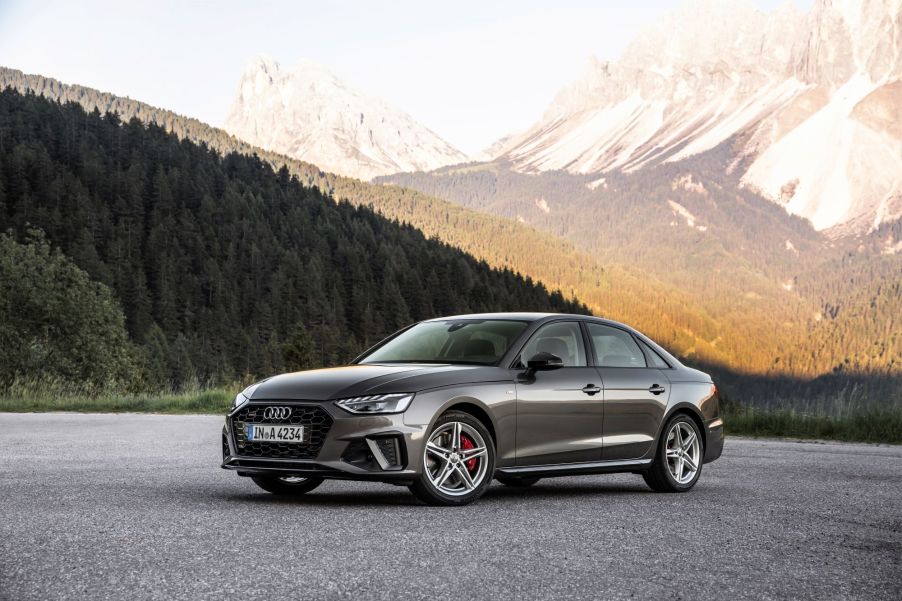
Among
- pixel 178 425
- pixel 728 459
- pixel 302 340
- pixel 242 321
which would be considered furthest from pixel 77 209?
pixel 728 459

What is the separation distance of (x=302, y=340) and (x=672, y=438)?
57555 millimetres

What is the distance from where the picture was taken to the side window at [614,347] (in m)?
10.1

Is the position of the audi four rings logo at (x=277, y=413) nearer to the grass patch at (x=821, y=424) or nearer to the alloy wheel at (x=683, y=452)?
the alloy wheel at (x=683, y=452)

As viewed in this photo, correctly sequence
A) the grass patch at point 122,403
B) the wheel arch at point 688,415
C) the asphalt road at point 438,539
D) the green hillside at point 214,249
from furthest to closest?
1. the green hillside at point 214,249
2. the grass patch at point 122,403
3. the wheel arch at point 688,415
4. the asphalt road at point 438,539

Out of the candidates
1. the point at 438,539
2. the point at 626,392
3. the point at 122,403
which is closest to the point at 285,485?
the point at 438,539

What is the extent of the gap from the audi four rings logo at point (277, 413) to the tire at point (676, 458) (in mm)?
3472

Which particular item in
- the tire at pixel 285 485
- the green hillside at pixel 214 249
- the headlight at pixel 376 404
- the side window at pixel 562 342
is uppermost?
the green hillside at pixel 214 249

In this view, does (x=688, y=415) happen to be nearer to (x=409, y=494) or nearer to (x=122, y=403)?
(x=409, y=494)

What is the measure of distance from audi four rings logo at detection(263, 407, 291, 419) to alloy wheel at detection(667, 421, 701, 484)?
3.67m

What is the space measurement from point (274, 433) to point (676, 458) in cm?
387

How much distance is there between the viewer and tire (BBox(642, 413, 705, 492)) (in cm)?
1014

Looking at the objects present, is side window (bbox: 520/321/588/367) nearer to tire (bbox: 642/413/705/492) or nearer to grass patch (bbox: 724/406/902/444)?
tire (bbox: 642/413/705/492)

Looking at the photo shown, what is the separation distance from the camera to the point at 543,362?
9.08m

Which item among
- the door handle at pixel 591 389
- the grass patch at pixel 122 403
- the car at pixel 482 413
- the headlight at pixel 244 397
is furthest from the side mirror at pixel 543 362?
the grass patch at pixel 122 403
